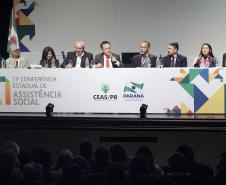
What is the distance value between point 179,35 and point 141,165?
6380 millimetres

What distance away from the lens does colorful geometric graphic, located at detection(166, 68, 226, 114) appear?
6949mm

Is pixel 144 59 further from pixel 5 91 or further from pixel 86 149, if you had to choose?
pixel 5 91

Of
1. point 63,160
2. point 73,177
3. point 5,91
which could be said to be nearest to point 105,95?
point 63,160

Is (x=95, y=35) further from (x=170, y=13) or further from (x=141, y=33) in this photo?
(x=170, y=13)

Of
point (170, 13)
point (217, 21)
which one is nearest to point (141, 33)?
point (170, 13)

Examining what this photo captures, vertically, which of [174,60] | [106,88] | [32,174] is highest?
[174,60]

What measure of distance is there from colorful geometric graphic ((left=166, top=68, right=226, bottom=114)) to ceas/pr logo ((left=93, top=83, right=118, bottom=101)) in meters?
0.83

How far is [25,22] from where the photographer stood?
1216 cm

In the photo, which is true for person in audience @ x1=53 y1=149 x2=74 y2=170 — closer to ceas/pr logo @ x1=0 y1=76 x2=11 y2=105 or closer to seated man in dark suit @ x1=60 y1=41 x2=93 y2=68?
ceas/pr logo @ x1=0 y1=76 x2=11 y2=105

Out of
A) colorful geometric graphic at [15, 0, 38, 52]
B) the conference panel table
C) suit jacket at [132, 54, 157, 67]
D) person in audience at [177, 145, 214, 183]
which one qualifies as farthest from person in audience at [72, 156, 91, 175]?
colorful geometric graphic at [15, 0, 38, 52]

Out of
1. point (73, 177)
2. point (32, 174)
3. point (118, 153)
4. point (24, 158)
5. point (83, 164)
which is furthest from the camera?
point (118, 153)

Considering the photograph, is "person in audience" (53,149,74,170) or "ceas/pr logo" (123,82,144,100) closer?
"person in audience" (53,149,74,170)

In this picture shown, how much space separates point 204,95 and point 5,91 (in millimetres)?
2989

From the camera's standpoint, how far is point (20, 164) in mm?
5906
